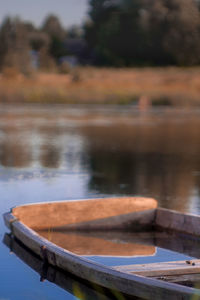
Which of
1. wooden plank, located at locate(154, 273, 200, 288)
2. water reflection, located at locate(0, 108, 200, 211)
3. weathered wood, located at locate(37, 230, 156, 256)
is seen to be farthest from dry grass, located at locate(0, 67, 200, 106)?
wooden plank, located at locate(154, 273, 200, 288)

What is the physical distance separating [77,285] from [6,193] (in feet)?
16.2

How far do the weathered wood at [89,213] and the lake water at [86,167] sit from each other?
0.51 metres

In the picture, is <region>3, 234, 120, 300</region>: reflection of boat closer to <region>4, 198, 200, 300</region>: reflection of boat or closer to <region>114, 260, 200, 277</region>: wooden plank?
<region>4, 198, 200, 300</region>: reflection of boat

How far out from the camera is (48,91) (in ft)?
165

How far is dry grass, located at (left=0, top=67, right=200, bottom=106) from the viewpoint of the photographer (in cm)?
4984

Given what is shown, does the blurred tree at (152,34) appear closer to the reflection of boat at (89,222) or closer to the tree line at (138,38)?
the tree line at (138,38)

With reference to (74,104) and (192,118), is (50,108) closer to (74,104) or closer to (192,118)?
(74,104)

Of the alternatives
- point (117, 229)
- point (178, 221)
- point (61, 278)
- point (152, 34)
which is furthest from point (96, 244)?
point (152, 34)

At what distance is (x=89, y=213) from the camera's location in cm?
951

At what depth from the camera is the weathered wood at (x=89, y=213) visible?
30.3 feet

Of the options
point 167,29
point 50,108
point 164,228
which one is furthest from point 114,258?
point 167,29

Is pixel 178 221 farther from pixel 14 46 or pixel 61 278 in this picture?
pixel 14 46

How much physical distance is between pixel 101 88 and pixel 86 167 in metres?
36.3

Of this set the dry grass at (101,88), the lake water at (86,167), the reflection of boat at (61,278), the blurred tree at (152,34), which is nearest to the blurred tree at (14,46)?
the dry grass at (101,88)
